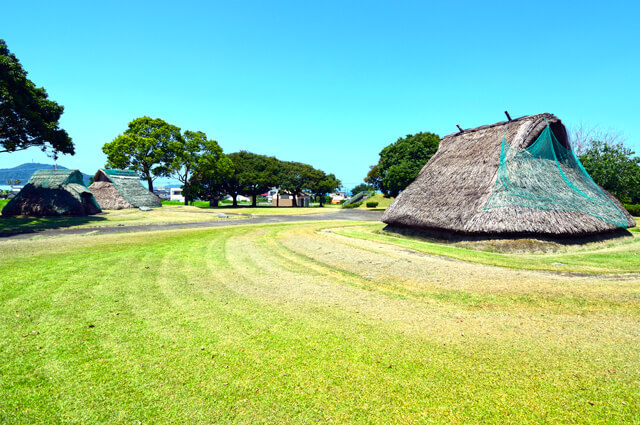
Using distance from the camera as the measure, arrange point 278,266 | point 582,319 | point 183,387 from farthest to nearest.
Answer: point 278,266 → point 582,319 → point 183,387

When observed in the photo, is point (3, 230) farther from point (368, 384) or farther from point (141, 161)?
point (141, 161)

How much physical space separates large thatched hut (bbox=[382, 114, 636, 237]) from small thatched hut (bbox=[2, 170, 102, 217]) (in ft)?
86.1

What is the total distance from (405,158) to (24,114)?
32926 millimetres

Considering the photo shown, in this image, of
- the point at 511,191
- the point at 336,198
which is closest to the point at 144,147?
the point at 511,191

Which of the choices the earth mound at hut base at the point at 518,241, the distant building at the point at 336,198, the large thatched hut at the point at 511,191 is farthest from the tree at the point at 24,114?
the distant building at the point at 336,198

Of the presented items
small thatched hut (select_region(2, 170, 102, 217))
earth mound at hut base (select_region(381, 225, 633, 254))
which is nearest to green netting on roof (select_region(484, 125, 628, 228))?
earth mound at hut base (select_region(381, 225, 633, 254))

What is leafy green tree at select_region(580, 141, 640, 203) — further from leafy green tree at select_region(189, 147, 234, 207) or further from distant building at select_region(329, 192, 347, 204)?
distant building at select_region(329, 192, 347, 204)

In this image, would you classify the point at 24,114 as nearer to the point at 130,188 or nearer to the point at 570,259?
the point at 130,188

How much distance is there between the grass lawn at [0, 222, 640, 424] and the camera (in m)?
2.85

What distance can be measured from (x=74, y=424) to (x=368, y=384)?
2744 mm

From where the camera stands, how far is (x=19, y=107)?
16.3 metres

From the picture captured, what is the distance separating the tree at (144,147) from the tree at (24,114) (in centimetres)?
2583

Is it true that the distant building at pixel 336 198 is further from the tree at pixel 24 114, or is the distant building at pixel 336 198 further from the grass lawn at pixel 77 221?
the tree at pixel 24 114

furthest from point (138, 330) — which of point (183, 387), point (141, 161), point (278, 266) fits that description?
point (141, 161)
